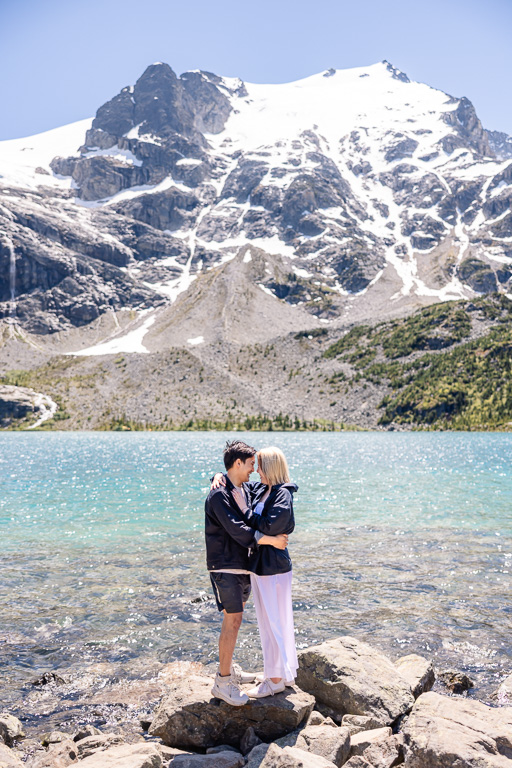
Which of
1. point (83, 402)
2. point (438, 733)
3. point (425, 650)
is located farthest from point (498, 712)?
point (83, 402)

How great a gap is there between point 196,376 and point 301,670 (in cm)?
18600

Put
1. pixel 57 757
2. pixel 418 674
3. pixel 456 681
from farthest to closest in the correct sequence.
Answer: pixel 456 681 → pixel 418 674 → pixel 57 757

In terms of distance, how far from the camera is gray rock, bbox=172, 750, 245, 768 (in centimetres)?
760

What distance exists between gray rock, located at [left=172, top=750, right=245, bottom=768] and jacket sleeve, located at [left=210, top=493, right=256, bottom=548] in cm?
279

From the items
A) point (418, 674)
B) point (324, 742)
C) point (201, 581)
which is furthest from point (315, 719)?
point (201, 581)

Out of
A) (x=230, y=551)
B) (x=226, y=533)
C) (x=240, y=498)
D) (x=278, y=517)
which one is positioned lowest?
(x=230, y=551)

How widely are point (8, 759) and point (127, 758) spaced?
1.85 m

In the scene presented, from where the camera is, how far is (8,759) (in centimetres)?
768

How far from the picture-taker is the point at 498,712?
8.26 metres

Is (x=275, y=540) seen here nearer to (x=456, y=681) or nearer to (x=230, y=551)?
(x=230, y=551)

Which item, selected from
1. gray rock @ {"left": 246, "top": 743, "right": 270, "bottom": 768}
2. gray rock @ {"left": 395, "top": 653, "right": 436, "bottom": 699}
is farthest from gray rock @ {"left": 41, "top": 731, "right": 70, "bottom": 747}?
gray rock @ {"left": 395, "top": 653, "right": 436, "bottom": 699}

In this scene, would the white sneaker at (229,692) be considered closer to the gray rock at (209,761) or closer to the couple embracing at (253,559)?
the couple embracing at (253,559)

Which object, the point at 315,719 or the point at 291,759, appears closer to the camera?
the point at 291,759

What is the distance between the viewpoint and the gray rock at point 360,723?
29.2 ft
